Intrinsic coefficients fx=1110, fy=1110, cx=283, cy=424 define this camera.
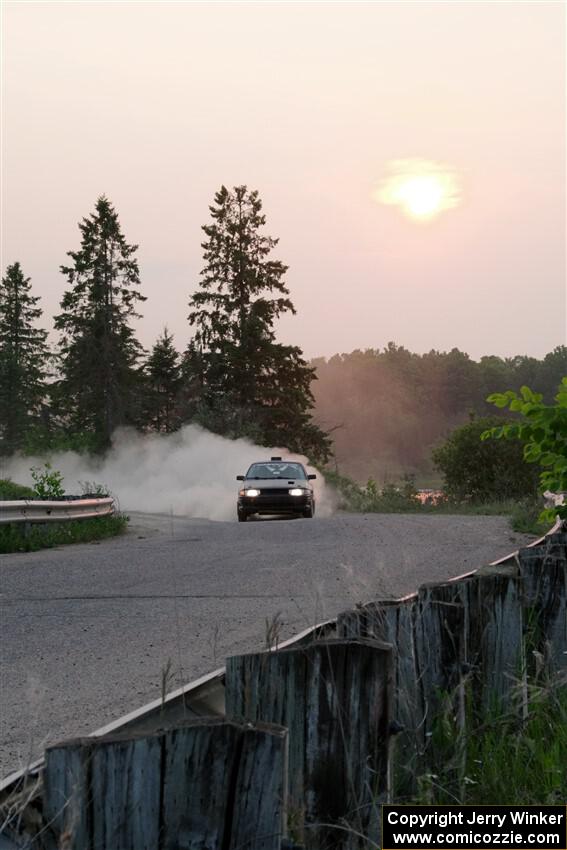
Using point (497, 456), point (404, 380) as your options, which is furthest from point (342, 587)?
point (404, 380)

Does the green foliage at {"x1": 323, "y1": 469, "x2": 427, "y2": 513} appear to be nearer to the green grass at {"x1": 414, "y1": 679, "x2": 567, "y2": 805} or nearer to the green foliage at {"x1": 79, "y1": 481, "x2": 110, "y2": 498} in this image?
the green foliage at {"x1": 79, "y1": 481, "x2": 110, "y2": 498}

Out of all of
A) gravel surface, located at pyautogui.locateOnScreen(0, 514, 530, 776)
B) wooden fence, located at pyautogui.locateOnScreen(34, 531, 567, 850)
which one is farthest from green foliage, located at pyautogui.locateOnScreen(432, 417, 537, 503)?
wooden fence, located at pyautogui.locateOnScreen(34, 531, 567, 850)

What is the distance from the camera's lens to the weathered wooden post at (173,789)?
2.44 meters

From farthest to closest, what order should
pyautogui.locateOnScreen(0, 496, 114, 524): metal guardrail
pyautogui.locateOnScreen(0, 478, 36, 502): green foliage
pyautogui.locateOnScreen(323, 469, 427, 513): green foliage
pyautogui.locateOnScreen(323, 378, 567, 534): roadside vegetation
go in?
pyautogui.locateOnScreen(323, 469, 427, 513): green foliage < pyautogui.locateOnScreen(323, 378, 567, 534): roadside vegetation < pyautogui.locateOnScreen(0, 478, 36, 502): green foliage < pyautogui.locateOnScreen(0, 496, 114, 524): metal guardrail

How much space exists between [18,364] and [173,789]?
7821 centimetres

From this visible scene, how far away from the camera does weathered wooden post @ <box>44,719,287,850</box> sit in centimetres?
244

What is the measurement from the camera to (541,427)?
20.4 ft

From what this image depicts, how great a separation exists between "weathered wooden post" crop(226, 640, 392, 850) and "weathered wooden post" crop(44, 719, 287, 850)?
0.64 meters

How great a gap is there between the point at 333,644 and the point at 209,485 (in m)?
42.8

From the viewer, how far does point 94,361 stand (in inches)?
2675

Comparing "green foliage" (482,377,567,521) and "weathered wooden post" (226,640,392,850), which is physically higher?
"green foliage" (482,377,567,521)

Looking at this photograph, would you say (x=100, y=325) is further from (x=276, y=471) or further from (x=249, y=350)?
(x=276, y=471)

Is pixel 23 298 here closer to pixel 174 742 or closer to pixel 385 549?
pixel 385 549

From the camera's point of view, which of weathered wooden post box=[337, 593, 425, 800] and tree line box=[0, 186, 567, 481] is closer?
weathered wooden post box=[337, 593, 425, 800]
